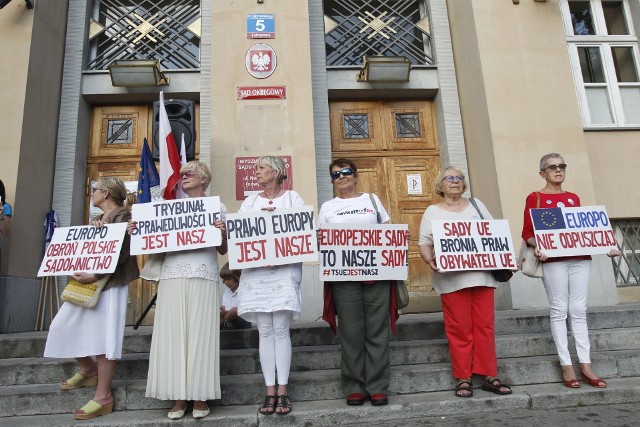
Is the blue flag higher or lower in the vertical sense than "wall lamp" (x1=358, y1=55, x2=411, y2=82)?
lower

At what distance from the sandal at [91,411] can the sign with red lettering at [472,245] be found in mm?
2876

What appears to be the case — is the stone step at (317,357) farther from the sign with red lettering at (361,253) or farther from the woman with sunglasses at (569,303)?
the sign with red lettering at (361,253)

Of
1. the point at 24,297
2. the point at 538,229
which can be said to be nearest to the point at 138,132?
the point at 24,297

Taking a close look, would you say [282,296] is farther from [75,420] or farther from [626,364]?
[626,364]

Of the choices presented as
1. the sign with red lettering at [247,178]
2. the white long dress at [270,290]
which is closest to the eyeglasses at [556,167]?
the white long dress at [270,290]

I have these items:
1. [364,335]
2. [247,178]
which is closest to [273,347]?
[364,335]

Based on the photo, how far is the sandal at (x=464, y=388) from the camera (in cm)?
362

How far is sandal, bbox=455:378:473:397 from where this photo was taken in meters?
3.62

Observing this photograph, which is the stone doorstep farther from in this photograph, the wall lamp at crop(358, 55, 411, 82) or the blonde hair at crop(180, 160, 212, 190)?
the wall lamp at crop(358, 55, 411, 82)

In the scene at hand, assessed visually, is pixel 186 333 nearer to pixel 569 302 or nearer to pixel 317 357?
pixel 317 357

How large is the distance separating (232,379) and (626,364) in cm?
355

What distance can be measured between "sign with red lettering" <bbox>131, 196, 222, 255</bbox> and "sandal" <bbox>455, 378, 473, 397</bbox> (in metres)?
2.27

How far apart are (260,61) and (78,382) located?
16.8 ft

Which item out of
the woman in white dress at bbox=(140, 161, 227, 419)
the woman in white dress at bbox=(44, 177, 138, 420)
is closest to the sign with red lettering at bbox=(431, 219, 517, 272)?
the woman in white dress at bbox=(140, 161, 227, 419)
